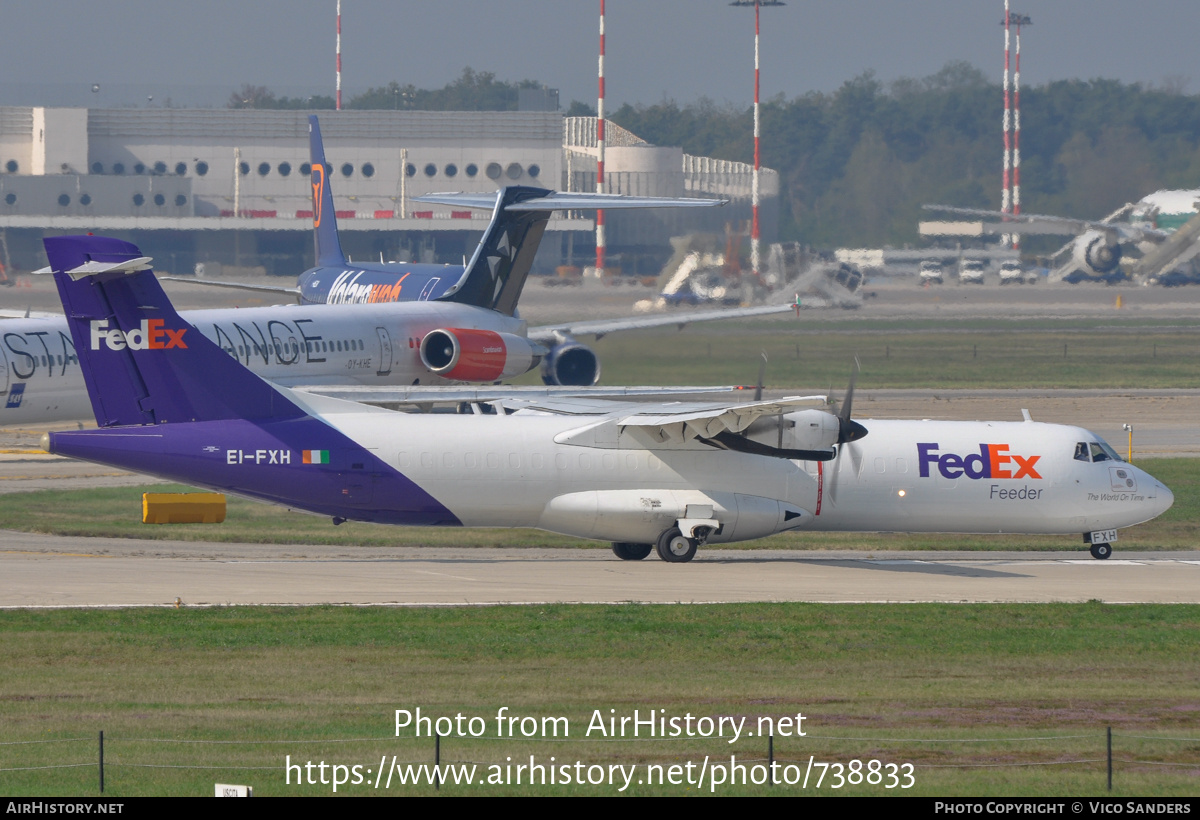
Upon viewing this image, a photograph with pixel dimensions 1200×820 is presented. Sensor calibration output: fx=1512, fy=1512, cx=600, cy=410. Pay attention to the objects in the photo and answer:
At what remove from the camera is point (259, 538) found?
35031 millimetres

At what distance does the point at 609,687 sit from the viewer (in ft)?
67.3

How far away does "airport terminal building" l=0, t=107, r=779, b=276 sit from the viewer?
107062mm

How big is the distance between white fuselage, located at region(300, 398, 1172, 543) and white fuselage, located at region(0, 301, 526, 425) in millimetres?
13867

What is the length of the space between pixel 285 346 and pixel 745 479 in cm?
1971

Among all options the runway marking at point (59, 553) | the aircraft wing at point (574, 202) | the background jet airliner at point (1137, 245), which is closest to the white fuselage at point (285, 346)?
the aircraft wing at point (574, 202)

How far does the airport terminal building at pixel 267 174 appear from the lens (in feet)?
351

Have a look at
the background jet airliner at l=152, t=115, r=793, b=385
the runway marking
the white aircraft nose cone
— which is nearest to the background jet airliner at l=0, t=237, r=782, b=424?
the background jet airliner at l=152, t=115, r=793, b=385

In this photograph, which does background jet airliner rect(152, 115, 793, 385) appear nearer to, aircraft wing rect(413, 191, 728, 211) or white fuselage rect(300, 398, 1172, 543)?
aircraft wing rect(413, 191, 728, 211)

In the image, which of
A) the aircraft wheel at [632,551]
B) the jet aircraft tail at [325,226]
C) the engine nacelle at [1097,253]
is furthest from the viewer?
the engine nacelle at [1097,253]

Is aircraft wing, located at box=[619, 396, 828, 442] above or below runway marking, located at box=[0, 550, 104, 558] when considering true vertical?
above

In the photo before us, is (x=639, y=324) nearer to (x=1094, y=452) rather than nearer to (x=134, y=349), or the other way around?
(x=1094, y=452)

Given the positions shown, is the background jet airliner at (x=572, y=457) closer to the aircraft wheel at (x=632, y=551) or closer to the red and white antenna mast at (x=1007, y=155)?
the aircraft wheel at (x=632, y=551)

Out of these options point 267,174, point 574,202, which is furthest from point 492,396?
point 267,174

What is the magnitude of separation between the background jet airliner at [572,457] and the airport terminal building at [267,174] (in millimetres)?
66800
